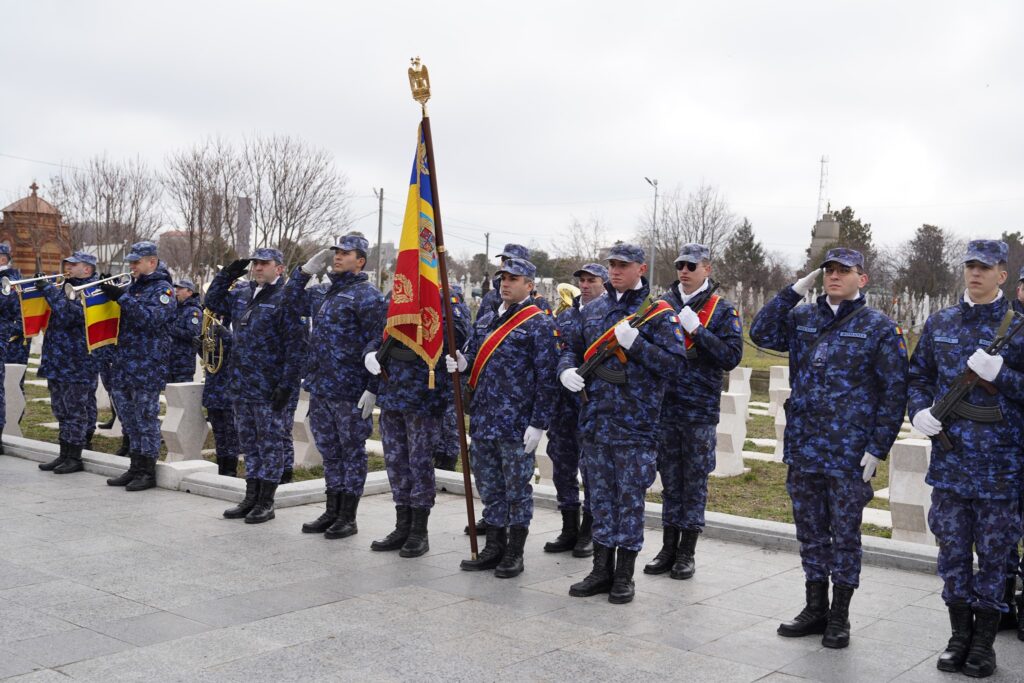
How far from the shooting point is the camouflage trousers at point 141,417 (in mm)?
8945

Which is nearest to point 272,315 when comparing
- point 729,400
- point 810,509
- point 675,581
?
point 675,581

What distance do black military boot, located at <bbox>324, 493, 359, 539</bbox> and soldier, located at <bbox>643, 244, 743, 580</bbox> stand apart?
2.21 m

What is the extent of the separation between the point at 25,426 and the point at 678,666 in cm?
1154

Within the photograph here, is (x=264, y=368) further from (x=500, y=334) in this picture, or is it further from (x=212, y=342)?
(x=500, y=334)

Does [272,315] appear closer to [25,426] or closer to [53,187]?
[25,426]

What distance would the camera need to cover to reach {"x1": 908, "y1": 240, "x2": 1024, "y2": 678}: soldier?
15.7 feet

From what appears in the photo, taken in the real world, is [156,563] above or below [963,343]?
below

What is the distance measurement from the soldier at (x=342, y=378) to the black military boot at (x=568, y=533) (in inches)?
59.9

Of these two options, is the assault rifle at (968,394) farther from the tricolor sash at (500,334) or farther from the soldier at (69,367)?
the soldier at (69,367)

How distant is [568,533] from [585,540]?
15 centimetres

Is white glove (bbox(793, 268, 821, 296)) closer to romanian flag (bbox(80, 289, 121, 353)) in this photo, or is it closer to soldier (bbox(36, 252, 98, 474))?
romanian flag (bbox(80, 289, 121, 353))

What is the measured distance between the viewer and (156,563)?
6.47m

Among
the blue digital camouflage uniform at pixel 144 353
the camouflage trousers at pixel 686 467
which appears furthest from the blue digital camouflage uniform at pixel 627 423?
the blue digital camouflage uniform at pixel 144 353

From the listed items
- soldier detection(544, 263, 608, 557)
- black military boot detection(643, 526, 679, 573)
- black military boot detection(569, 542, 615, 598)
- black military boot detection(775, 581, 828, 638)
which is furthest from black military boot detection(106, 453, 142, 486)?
black military boot detection(775, 581, 828, 638)
